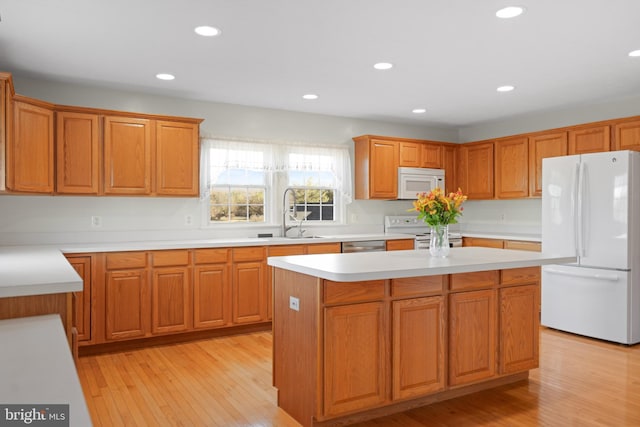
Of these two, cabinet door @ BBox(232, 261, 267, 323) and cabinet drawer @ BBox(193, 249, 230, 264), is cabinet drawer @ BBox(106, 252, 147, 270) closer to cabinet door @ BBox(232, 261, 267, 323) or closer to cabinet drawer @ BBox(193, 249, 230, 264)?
cabinet drawer @ BBox(193, 249, 230, 264)

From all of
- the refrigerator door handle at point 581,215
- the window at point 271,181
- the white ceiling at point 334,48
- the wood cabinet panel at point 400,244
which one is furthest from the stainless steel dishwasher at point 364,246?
the refrigerator door handle at point 581,215

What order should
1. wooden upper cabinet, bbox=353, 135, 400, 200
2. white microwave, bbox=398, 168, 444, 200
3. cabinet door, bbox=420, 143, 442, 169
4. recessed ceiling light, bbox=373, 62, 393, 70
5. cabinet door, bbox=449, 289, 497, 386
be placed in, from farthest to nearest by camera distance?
1. cabinet door, bbox=420, 143, 442, 169
2. white microwave, bbox=398, 168, 444, 200
3. wooden upper cabinet, bbox=353, 135, 400, 200
4. recessed ceiling light, bbox=373, 62, 393, 70
5. cabinet door, bbox=449, 289, 497, 386

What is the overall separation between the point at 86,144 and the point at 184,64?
48.9 inches

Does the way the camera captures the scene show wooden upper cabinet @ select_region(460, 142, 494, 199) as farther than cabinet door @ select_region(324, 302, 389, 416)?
Yes

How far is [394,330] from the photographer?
111 inches

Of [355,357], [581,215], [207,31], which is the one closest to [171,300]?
[355,357]

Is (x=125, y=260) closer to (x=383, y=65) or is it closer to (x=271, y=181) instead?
(x=271, y=181)

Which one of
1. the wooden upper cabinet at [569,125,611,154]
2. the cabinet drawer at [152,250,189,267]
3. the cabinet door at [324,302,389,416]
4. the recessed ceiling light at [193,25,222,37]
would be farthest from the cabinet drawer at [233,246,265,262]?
the wooden upper cabinet at [569,125,611,154]

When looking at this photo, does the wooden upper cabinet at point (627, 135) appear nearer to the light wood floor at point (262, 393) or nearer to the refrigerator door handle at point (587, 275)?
the refrigerator door handle at point (587, 275)

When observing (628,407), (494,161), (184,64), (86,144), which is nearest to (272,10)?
(184,64)

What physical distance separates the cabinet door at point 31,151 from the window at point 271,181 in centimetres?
152

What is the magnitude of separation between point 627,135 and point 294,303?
4014 mm

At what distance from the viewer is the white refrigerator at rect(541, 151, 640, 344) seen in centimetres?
435

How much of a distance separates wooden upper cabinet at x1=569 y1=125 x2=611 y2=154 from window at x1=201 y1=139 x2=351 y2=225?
258 centimetres
